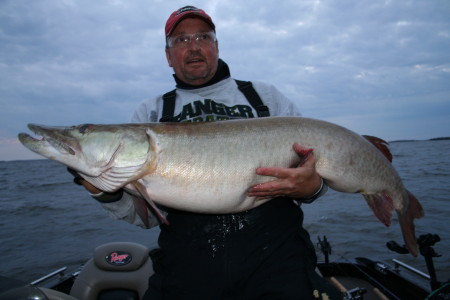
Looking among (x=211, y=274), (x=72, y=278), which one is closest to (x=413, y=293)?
(x=211, y=274)

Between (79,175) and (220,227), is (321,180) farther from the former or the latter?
(79,175)

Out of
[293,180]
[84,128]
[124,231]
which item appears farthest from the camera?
[124,231]

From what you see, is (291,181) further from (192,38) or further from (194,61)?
(192,38)

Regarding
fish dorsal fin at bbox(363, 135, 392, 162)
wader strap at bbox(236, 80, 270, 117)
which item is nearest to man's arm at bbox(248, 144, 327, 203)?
wader strap at bbox(236, 80, 270, 117)

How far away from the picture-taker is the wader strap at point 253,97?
2.82m

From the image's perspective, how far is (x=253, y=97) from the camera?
2.93 meters

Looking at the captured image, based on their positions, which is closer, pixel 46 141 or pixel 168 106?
pixel 46 141

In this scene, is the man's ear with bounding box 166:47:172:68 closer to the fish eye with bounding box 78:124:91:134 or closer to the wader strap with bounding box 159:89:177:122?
the wader strap with bounding box 159:89:177:122

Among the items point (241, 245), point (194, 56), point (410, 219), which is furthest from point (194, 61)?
point (410, 219)

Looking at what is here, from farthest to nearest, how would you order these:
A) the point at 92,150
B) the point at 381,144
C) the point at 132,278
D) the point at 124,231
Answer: the point at 124,231
the point at 132,278
the point at 381,144
the point at 92,150

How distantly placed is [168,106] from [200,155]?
84cm

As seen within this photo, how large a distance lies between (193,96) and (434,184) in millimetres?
15190

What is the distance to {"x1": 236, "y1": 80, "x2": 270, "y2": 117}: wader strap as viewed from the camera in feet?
9.24

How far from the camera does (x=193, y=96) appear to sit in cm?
300
